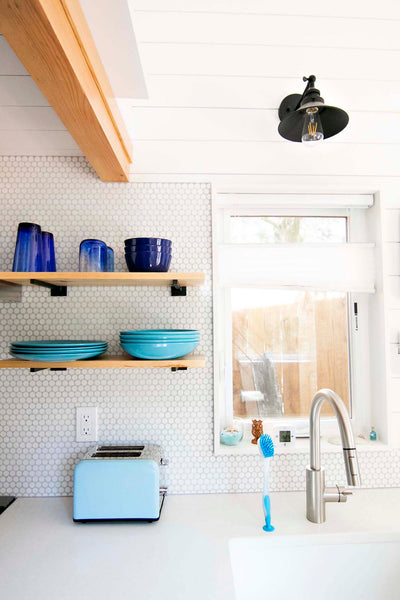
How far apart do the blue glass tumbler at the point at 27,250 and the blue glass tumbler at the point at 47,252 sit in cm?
2

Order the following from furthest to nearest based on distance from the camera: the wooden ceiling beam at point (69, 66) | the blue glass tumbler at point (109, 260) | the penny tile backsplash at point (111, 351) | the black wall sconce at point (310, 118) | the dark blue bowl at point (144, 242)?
the penny tile backsplash at point (111, 351)
the blue glass tumbler at point (109, 260)
the dark blue bowl at point (144, 242)
the black wall sconce at point (310, 118)
the wooden ceiling beam at point (69, 66)

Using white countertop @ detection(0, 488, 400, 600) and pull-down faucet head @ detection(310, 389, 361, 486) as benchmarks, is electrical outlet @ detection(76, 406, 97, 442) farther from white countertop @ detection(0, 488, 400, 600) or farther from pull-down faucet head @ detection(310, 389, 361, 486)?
pull-down faucet head @ detection(310, 389, 361, 486)

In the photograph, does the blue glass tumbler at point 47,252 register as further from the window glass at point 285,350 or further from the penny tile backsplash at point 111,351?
the window glass at point 285,350

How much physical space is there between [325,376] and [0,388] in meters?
1.29

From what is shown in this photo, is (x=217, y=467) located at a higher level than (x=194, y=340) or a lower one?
lower

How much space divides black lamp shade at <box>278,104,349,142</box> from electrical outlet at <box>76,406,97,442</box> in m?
1.19

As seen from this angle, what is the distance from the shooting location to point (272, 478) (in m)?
1.42

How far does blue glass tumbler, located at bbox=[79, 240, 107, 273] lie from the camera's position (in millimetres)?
1232

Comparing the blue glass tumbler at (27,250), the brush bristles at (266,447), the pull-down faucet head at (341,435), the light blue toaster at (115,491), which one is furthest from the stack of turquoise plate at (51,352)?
the pull-down faucet head at (341,435)

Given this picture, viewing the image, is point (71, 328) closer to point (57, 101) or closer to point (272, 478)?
point (57, 101)

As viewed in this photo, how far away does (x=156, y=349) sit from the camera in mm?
1138

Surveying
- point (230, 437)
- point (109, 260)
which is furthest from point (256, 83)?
point (230, 437)

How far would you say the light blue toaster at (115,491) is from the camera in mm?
1178

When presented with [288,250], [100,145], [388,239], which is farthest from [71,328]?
[388,239]
